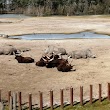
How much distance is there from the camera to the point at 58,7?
128 metres

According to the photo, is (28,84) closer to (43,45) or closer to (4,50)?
(4,50)

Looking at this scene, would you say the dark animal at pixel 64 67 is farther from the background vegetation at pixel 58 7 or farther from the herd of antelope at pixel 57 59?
the background vegetation at pixel 58 7

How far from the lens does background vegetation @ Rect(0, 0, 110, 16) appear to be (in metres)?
118

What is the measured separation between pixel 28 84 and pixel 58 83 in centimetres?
162

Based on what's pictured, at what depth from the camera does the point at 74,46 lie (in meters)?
32.8

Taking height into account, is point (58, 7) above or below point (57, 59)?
above

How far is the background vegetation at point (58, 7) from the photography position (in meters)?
118

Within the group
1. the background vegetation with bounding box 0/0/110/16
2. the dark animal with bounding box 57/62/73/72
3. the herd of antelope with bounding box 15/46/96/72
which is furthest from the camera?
the background vegetation with bounding box 0/0/110/16

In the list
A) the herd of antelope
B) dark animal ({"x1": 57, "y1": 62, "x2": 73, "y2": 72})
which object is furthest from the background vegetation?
dark animal ({"x1": 57, "y1": 62, "x2": 73, "y2": 72})

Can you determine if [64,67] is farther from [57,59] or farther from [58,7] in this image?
[58,7]

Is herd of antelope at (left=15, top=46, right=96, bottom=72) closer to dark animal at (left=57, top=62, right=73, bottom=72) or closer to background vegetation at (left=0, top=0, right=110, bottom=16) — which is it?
dark animal at (left=57, top=62, right=73, bottom=72)

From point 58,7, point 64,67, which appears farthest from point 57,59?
point 58,7

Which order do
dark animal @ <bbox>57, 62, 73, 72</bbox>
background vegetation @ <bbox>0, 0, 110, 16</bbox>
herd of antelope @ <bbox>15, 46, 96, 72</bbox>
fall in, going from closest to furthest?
dark animal @ <bbox>57, 62, 73, 72</bbox> < herd of antelope @ <bbox>15, 46, 96, 72</bbox> < background vegetation @ <bbox>0, 0, 110, 16</bbox>

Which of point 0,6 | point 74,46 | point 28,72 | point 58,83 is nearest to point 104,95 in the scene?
point 58,83
